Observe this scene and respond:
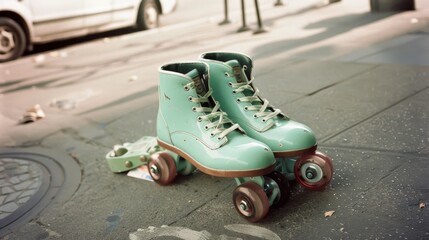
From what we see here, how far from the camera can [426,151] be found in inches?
104

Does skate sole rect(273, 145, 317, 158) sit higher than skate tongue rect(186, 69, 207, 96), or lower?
lower

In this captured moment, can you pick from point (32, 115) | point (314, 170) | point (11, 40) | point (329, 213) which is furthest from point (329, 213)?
point (11, 40)

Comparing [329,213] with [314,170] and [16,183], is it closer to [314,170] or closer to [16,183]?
[314,170]

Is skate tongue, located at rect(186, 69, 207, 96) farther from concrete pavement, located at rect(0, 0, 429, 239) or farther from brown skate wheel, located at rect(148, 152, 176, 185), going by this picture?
concrete pavement, located at rect(0, 0, 429, 239)

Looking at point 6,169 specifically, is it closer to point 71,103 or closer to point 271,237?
point 71,103

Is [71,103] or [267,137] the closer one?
[267,137]

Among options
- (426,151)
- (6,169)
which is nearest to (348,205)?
(426,151)

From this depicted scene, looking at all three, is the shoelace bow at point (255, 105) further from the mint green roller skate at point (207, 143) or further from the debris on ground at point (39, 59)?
the debris on ground at point (39, 59)

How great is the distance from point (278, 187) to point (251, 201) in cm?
17

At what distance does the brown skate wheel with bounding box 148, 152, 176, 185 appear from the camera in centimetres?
260

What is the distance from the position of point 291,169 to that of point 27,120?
2.85 meters

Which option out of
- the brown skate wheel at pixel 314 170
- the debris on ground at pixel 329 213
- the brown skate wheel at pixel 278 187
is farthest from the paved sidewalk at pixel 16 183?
the debris on ground at pixel 329 213

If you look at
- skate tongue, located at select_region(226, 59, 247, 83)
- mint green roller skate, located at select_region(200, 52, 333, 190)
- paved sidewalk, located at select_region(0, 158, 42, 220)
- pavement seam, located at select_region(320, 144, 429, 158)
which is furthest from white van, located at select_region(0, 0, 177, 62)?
pavement seam, located at select_region(320, 144, 429, 158)

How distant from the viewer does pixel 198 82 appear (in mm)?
2404
